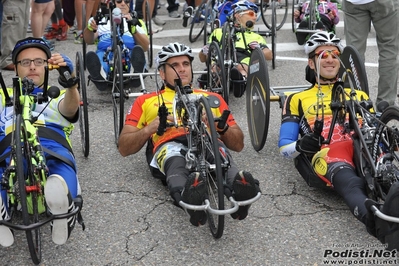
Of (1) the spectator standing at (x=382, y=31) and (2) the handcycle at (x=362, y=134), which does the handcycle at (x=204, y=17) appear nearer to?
(1) the spectator standing at (x=382, y=31)

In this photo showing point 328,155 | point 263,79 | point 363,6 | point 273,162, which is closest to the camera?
point 328,155

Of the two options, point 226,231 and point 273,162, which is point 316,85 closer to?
point 273,162

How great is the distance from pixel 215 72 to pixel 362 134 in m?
2.00

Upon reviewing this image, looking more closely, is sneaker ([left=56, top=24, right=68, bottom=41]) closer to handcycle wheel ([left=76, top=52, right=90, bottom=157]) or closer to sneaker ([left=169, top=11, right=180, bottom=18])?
sneaker ([left=169, top=11, right=180, bottom=18])

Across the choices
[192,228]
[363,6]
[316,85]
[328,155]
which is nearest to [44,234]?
[192,228]

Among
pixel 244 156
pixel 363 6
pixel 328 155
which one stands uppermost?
pixel 363 6

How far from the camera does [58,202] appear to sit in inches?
128

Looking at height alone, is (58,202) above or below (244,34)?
above

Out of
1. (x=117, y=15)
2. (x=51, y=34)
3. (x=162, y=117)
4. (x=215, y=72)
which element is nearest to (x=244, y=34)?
(x=117, y=15)

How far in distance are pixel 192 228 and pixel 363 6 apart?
3.08 m

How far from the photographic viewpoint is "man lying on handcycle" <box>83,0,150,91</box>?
22.1 feet

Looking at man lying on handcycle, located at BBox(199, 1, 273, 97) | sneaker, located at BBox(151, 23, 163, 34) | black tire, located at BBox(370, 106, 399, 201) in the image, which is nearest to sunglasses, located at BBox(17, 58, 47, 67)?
black tire, located at BBox(370, 106, 399, 201)

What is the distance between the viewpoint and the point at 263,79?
4.75m

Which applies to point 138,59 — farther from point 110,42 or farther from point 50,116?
point 50,116
